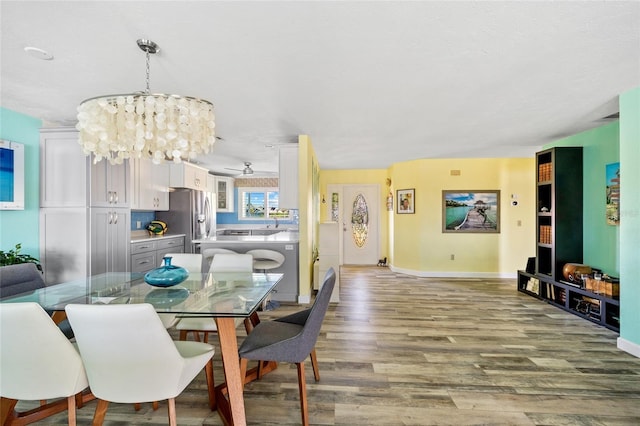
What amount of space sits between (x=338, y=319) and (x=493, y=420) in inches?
76.4

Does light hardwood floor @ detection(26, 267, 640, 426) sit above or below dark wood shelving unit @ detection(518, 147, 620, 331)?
below

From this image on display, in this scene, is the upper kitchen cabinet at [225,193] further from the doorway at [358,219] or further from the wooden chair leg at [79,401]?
the wooden chair leg at [79,401]

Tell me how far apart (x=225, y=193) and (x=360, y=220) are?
3367 millimetres

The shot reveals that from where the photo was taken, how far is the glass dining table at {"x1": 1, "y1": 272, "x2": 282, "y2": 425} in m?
1.64

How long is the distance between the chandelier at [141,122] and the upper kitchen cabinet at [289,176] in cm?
242

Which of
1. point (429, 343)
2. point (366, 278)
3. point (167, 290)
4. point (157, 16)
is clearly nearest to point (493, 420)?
point (429, 343)

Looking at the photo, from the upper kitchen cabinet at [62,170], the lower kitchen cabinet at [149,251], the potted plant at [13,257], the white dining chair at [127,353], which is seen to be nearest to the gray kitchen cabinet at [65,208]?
the upper kitchen cabinet at [62,170]

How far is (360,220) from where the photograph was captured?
7.39 metres

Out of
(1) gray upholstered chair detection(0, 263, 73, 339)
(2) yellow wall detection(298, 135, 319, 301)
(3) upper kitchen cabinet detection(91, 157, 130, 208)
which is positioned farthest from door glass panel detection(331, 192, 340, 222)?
(1) gray upholstered chair detection(0, 263, 73, 339)

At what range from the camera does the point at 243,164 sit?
6289 mm

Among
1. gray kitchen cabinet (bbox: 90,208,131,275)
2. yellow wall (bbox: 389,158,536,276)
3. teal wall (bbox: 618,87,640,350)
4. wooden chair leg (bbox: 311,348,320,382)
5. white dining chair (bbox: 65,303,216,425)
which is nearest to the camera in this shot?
white dining chair (bbox: 65,303,216,425)

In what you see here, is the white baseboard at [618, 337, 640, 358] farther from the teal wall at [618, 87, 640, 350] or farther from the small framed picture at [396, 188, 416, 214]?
the small framed picture at [396, 188, 416, 214]

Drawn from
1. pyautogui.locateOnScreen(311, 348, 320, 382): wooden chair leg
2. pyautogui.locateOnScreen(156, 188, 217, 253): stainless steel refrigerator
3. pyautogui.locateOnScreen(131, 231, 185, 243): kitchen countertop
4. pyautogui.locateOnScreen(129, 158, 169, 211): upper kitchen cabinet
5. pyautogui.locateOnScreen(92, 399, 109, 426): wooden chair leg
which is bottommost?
pyautogui.locateOnScreen(311, 348, 320, 382): wooden chair leg

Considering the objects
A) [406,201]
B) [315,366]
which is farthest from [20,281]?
[406,201]
